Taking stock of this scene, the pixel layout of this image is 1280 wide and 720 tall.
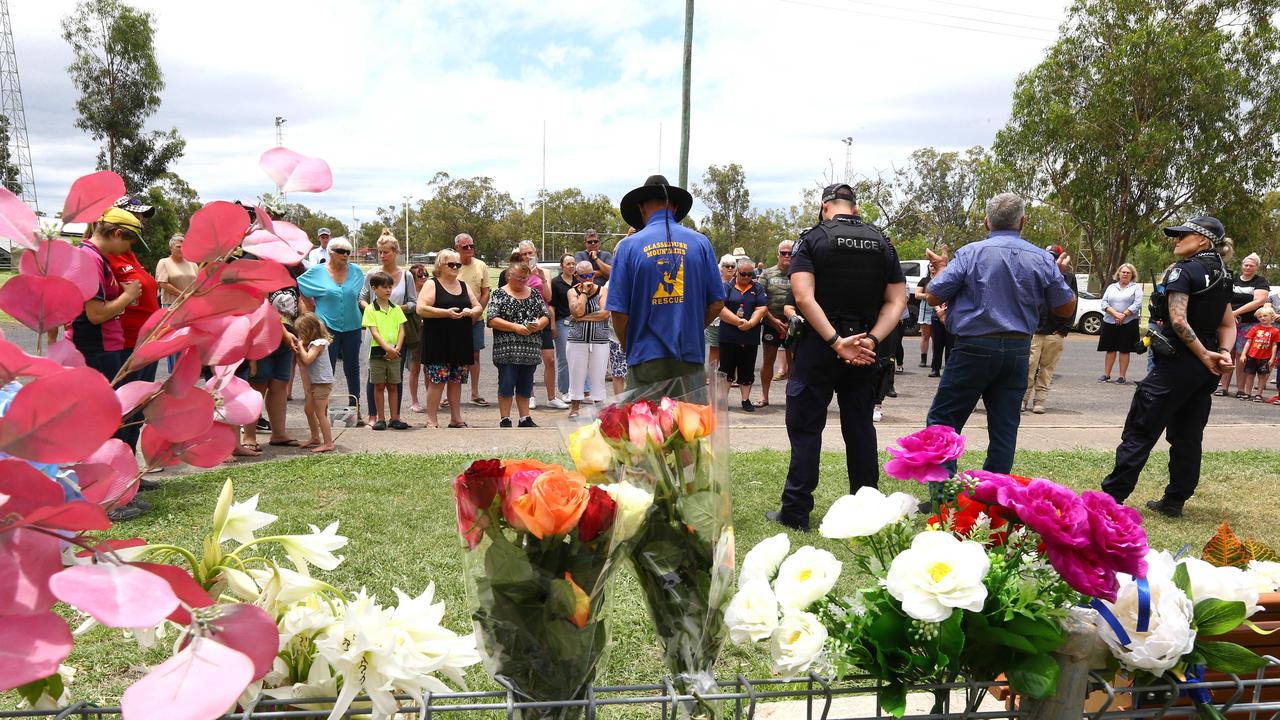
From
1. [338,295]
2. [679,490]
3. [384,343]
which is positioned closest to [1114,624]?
[679,490]

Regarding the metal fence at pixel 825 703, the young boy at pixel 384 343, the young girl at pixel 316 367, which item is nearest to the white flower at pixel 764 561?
the metal fence at pixel 825 703

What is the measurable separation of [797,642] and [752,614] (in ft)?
0.27

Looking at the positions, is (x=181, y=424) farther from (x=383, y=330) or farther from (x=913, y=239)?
(x=913, y=239)

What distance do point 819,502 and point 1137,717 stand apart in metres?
4.35

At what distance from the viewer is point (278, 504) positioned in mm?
5445

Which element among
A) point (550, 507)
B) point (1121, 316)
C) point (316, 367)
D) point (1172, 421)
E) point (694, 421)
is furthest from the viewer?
point (1121, 316)

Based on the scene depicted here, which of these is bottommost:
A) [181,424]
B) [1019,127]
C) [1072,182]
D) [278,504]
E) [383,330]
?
[278,504]

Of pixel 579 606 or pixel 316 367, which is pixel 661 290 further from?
pixel 579 606

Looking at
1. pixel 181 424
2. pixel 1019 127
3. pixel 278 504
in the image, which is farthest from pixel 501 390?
pixel 1019 127

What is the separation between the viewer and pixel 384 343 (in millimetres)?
7934

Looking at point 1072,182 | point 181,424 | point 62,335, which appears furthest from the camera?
point 1072,182

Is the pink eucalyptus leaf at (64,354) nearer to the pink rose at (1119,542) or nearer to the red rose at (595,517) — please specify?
the red rose at (595,517)

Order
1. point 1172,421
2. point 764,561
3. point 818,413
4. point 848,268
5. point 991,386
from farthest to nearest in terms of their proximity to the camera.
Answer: point 1172,421, point 991,386, point 818,413, point 848,268, point 764,561

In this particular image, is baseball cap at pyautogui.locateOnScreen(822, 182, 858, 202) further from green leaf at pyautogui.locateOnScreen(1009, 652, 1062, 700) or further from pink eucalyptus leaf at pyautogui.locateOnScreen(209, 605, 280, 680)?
pink eucalyptus leaf at pyautogui.locateOnScreen(209, 605, 280, 680)
